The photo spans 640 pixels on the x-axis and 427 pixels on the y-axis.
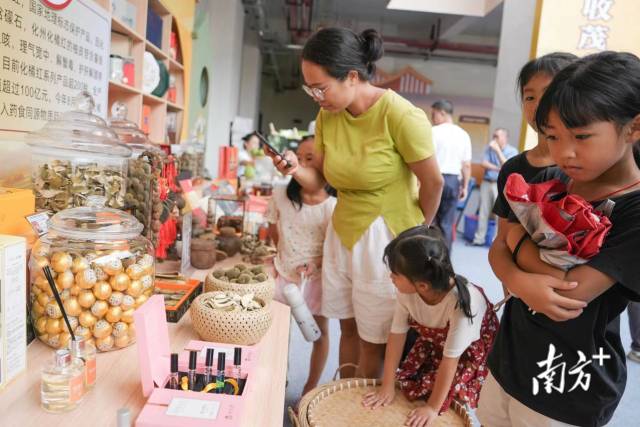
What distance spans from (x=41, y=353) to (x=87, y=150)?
0.60 m

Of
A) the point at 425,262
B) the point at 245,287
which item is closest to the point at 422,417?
the point at 425,262

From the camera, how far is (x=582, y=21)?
3.10 m

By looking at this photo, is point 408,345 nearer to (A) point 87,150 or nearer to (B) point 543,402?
(B) point 543,402

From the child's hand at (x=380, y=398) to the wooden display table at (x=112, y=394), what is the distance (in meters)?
0.47

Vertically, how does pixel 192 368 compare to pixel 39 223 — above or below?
below

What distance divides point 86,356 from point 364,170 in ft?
3.29

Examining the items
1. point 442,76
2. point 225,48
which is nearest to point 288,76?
point 442,76

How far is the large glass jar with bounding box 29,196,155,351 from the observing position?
97cm

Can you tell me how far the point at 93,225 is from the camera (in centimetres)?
103

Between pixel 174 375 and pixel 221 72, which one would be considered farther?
pixel 221 72

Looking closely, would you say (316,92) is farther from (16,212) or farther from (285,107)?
(285,107)

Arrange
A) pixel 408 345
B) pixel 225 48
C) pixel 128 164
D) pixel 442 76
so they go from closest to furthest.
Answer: pixel 128 164
pixel 408 345
pixel 225 48
pixel 442 76

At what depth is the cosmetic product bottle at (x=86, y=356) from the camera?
0.87 meters

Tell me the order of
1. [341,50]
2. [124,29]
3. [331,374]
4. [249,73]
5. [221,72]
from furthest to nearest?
[249,73]
[221,72]
[124,29]
[331,374]
[341,50]
